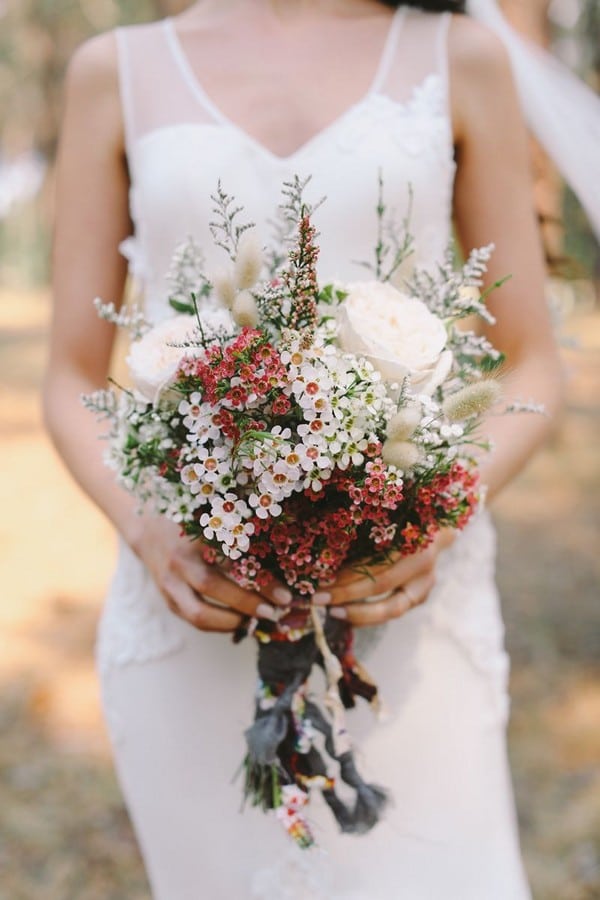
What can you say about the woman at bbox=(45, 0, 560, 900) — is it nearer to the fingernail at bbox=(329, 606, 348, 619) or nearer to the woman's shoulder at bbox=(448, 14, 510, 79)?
the woman's shoulder at bbox=(448, 14, 510, 79)

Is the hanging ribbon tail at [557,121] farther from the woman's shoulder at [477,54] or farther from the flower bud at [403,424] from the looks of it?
the flower bud at [403,424]

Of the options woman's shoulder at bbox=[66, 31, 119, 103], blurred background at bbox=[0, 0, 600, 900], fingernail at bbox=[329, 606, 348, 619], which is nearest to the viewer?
fingernail at bbox=[329, 606, 348, 619]

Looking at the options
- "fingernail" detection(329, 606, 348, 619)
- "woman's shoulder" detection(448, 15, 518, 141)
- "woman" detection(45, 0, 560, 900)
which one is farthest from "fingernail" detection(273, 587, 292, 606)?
"woman's shoulder" detection(448, 15, 518, 141)

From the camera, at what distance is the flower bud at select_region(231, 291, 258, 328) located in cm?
123

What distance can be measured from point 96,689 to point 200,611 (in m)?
3.25

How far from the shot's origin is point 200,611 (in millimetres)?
1568

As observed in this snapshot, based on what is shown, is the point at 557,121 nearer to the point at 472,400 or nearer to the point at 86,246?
the point at 86,246

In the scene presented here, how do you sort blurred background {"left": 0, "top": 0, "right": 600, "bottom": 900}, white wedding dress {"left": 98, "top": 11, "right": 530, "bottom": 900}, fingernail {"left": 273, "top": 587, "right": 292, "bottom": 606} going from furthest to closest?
blurred background {"left": 0, "top": 0, "right": 600, "bottom": 900}
white wedding dress {"left": 98, "top": 11, "right": 530, "bottom": 900}
fingernail {"left": 273, "top": 587, "right": 292, "bottom": 606}

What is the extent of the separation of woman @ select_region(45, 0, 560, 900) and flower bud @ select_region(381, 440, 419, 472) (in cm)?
56

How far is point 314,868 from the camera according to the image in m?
1.79

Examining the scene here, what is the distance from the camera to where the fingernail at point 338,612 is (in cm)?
153

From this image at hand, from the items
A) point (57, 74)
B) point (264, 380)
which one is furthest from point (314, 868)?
point (57, 74)

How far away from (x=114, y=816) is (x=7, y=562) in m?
2.75

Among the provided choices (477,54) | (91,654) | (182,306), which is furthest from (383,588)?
(91,654)
